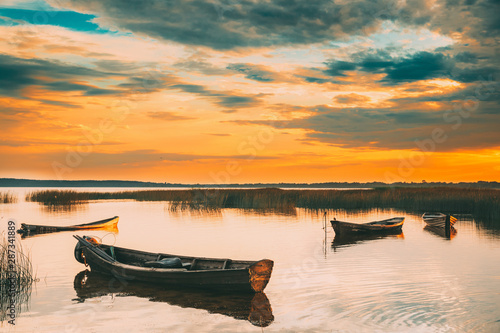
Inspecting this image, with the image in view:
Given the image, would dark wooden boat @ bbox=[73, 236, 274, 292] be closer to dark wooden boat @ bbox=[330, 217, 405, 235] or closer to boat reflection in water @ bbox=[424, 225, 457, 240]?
dark wooden boat @ bbox=[330, 217, 405, 235]

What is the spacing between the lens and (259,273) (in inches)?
456

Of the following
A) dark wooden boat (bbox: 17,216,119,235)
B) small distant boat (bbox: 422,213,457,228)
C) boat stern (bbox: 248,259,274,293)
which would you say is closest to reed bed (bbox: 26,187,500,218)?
small distant boat (bbox: 422,213,457,228)

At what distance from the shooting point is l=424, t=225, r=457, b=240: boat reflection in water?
2504 cm

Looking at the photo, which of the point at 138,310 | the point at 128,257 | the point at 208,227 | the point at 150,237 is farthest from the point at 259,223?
the point at 138,310

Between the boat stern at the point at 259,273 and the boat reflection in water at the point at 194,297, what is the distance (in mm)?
338

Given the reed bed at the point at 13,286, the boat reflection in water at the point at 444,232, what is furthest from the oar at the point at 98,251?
the boat reflection in water at the point at 444,232

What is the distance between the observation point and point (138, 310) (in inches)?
430

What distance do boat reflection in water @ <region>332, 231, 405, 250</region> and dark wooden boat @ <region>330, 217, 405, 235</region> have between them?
245mm

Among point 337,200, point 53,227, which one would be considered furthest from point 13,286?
point 337,200

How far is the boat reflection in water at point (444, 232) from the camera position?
25038 millimetres

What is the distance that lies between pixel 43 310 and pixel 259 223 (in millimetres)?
21174

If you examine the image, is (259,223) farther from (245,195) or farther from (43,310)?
(43,310)

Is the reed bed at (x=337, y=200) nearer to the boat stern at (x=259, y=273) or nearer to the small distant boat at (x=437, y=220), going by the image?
the small distant boat at (x=437, y=220)

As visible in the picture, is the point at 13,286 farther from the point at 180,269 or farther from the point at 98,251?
the point at 180,269
